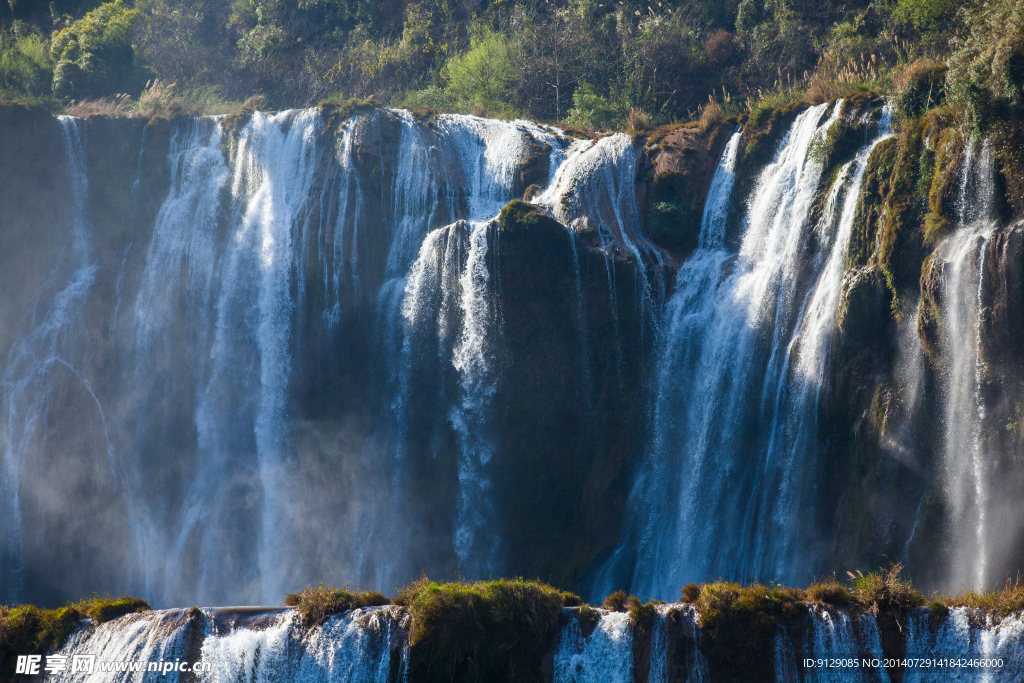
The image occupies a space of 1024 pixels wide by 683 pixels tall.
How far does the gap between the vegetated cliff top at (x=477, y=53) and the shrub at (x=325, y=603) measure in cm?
1595

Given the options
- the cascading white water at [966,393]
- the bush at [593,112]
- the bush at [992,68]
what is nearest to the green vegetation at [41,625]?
the cascading white water at [966,393]

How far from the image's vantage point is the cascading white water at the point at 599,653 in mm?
11109

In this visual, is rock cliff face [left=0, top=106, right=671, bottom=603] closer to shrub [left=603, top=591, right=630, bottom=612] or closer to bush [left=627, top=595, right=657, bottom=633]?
shrub [left=603, top=591, right=630, bottom=612]

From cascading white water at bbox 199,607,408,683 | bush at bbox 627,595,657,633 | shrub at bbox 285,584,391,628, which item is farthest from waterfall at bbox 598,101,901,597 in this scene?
cascading white water at bbox 199,607,408,683

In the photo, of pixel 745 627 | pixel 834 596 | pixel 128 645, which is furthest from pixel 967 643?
pixel 128 645

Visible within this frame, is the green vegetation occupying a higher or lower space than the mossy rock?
lower

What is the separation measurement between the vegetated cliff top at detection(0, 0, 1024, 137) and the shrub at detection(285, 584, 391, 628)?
1595 cm

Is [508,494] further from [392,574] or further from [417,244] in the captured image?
[417,244]

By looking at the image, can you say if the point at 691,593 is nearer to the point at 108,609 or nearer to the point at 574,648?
the point at 574,648

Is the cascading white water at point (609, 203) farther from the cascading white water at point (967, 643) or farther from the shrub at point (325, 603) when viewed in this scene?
the cascading white water at point (967, 643)

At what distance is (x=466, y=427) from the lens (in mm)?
19781

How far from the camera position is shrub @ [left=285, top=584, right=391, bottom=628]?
1177 cm

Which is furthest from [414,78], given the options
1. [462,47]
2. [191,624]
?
[191,624]

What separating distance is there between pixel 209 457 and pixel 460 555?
25.1 ft
